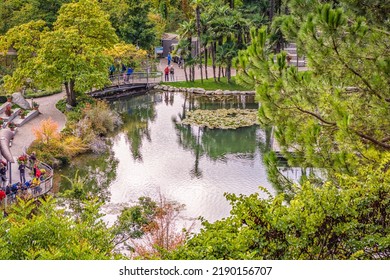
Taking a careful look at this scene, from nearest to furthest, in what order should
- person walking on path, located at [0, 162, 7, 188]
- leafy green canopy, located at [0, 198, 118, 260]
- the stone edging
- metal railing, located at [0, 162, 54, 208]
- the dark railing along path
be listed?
leafy green canopy, located at [0, 198, 118, 260] < metal railing, located at [0, 162, 54, 208] < person walking on path, located at [0, 162, 7, 188] < the dark railing along path < the stone edging

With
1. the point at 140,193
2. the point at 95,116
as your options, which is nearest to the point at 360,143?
the point at 140,193

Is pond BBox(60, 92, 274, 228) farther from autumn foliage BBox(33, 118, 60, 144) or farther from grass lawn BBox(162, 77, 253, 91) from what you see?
grass lawn BBox(162, 77, 253, 91)

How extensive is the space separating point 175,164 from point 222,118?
862 centimetres

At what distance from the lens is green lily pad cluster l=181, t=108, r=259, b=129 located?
33250 mm

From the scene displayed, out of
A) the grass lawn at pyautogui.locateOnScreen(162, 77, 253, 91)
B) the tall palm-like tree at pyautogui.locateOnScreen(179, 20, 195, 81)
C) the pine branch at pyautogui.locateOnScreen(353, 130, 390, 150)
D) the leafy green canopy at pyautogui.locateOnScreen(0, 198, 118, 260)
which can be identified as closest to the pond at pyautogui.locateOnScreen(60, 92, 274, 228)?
the grass lawn at pyautogui.locateOnScreen(162, 77, 253, 91)

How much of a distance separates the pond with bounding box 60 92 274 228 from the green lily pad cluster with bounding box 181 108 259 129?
1.98ft

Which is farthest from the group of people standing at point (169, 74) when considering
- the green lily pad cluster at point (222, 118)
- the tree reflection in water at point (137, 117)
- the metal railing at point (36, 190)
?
the metal railing at point (36, 190)

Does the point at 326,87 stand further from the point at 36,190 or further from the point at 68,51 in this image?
the point at 68,51

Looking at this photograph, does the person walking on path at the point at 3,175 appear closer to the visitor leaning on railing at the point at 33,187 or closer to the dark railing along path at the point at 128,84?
the visitor leaning on railing at the point at 33,187

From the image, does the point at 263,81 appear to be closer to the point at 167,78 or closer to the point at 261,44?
the point at 261,44

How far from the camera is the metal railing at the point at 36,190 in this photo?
762 inches

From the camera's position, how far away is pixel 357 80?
40.8 ft

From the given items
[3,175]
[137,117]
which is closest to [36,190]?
[3,175]
